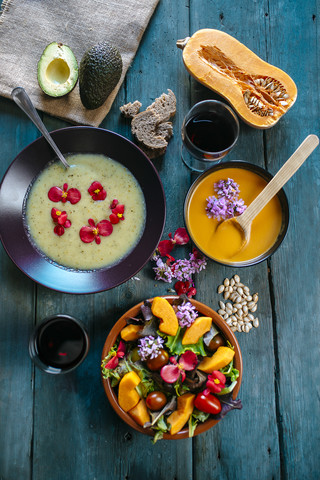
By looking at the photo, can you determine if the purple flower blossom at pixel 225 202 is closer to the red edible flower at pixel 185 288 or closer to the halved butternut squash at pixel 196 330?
Result: the red edible flower at pixel 185 288

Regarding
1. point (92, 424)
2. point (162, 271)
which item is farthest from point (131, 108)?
point (92, 424)

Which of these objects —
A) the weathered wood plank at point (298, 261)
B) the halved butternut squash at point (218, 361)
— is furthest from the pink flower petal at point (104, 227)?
the weathered wood plank at point (298, 261)

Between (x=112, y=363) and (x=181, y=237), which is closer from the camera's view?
(x=112, y=363)

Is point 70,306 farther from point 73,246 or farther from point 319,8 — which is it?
point 319,8

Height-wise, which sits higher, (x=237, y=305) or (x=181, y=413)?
(x=237, y=305)

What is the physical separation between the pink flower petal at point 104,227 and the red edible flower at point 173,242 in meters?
0.20

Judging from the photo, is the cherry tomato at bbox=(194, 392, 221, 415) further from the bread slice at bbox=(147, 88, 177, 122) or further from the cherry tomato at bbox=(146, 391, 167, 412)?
the bread slice at bbox=(147, 88, 177, 122)

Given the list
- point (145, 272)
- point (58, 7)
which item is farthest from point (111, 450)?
point (58, 7)

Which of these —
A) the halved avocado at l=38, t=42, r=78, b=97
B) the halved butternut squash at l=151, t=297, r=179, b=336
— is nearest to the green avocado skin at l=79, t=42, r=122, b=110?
the halved avocado at l=38, t=42, r=78, b=97

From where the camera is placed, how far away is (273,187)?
1455mm

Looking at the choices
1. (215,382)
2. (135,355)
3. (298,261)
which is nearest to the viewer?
(215,382)

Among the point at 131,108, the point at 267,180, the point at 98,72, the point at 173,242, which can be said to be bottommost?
the point at 173,242

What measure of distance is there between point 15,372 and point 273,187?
3.71 feet

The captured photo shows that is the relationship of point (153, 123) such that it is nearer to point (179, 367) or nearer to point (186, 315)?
point (186, 315)
